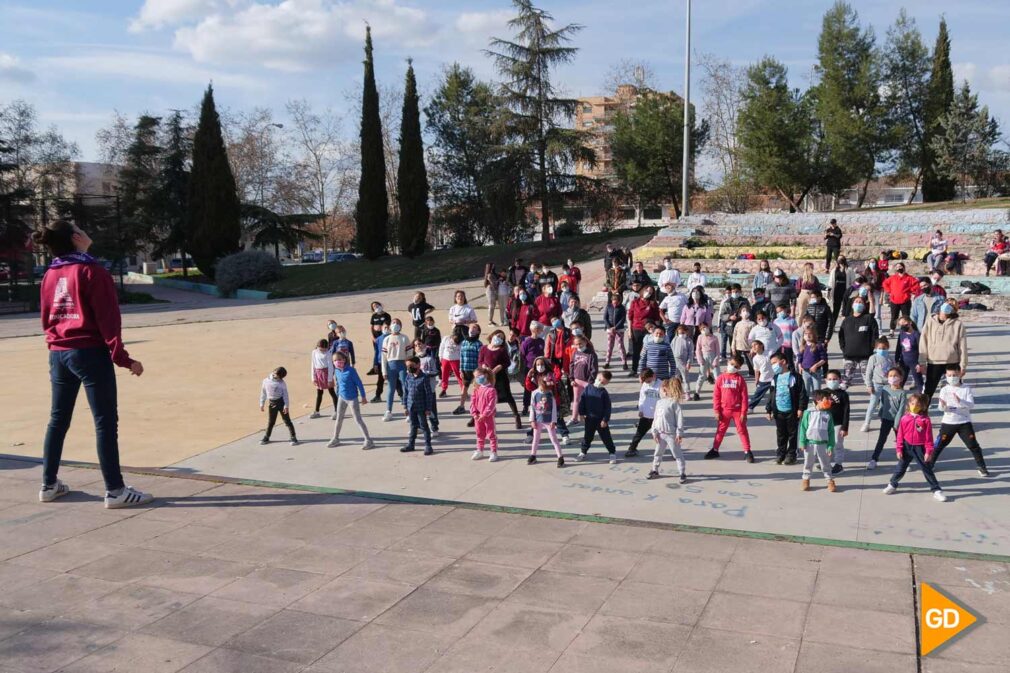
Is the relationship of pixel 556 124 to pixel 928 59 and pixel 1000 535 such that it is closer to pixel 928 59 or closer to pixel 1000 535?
pixel 928 59

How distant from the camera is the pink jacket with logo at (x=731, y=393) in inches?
387

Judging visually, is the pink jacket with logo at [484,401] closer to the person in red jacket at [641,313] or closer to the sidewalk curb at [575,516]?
the sidewalk curb at [575,516]

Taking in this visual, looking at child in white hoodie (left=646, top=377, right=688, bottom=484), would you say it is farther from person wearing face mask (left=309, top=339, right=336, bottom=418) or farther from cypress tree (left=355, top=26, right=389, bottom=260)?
cypress tree (left=355, top=26, right=389, bottom=260)

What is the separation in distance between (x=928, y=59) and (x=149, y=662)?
43994 millimetres

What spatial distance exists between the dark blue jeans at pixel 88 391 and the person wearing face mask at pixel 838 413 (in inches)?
283

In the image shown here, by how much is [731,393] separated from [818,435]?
1.30 meters

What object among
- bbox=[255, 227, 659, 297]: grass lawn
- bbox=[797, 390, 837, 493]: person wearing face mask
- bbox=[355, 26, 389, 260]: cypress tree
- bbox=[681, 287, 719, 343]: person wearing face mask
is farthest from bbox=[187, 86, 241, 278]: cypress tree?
bbox=[797, 390, 837, 493]: person wearing face mask

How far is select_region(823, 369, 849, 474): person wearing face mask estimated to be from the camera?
9.12 metres

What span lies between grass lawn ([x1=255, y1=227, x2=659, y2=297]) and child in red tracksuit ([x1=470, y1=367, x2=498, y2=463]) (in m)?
24.0

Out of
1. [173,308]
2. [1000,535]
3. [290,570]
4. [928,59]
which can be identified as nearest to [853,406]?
[1000,535]

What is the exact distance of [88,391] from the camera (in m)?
6.75

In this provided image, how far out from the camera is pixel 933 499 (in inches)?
334

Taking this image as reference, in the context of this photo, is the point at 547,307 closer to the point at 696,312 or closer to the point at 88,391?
the point at 696,312

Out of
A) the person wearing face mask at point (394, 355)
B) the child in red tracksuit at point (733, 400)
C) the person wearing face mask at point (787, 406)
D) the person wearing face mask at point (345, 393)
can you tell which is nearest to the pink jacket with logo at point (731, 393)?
the child in red tracksuit at point (733, 400)
